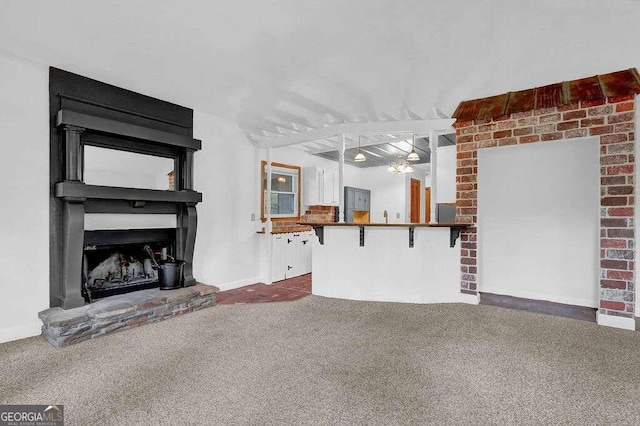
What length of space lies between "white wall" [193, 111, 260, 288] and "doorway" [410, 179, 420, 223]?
523 centimetres

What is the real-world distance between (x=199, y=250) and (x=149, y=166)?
129 centimetres

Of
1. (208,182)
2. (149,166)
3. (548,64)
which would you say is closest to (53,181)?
(149,166)

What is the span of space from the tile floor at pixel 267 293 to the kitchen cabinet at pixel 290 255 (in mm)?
208

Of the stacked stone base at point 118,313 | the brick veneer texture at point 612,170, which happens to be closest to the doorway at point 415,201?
the brick veneer texture at point 612,170

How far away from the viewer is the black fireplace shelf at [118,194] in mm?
3016

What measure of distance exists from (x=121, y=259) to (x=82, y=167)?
3.64 feet

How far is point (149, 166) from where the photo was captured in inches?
151

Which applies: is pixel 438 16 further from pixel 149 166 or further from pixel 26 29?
pixel 149 166

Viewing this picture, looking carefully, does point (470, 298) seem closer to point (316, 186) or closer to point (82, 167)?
point (316, 186)

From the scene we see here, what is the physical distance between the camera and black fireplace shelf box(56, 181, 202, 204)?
3016 mm

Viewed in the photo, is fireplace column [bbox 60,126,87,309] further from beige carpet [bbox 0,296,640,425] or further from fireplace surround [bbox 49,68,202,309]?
beige carpet [bbox 0,296,640,425]

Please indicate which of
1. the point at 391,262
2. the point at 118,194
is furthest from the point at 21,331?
the point at 391,262

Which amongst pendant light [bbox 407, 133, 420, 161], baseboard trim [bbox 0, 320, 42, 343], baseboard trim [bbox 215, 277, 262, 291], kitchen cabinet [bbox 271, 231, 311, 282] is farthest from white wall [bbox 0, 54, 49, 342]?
pendant light [bbox 407, 133, 420, 161]

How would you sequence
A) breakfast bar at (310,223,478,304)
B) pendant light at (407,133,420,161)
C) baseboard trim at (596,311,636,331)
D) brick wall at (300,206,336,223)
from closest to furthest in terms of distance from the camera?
baseboard trim at (596,311,636,331), breakfast bar at (310,223,478,304), pendant light at (407,133,420,161), brick wall at (300,206,336,223)
